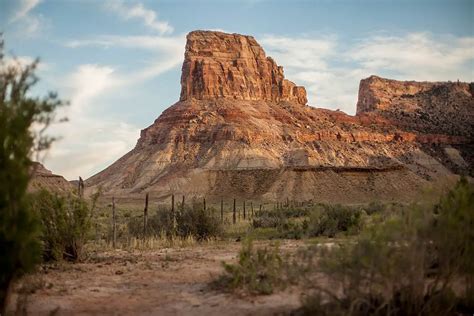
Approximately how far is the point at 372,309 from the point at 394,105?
12820 cm

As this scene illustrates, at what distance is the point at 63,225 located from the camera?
40.2 ft

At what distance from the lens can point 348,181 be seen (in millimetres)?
74375

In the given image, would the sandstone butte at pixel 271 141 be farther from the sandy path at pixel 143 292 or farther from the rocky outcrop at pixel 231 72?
the sandy path at pixel 143 292

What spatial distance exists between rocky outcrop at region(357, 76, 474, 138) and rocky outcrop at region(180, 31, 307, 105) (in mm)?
21802

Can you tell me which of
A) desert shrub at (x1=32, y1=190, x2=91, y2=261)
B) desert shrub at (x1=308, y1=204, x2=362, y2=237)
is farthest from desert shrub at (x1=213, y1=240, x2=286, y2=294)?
desert shrub at (x1=308, y1=204, x2=362, y2=237)

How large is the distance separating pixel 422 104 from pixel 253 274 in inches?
4981

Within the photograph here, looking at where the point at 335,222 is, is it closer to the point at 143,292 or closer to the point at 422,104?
the point at 143,292

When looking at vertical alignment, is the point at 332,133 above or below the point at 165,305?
above

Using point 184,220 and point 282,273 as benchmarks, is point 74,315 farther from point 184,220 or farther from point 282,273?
point 184,220

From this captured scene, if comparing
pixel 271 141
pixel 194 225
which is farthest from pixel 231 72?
pixel 194 225

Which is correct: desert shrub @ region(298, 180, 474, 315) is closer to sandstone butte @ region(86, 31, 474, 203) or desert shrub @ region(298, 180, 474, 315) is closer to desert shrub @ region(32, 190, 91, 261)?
desert shrub @ region(32, 190, 91, 261)

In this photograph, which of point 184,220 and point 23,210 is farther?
point 184,220

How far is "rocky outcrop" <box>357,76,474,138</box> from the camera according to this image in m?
114

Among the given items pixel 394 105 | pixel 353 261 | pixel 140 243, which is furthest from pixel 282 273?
pixel 394 105
